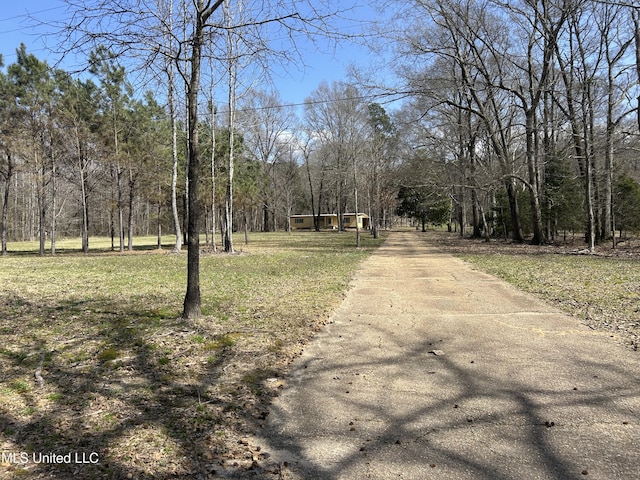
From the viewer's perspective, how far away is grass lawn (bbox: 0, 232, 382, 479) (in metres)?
2.54

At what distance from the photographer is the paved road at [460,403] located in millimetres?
2426

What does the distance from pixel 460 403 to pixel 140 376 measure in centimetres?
280

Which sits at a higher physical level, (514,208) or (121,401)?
(514,208)

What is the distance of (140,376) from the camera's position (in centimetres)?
384

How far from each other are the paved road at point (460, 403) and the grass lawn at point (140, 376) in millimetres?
348

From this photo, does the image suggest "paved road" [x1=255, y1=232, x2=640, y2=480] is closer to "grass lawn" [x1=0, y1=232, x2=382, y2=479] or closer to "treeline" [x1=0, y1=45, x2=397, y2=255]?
"grass lawn" [x1=0, y1=232, x2=382, y2=479]

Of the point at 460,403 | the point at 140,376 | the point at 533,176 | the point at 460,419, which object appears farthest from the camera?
the point at 533,176

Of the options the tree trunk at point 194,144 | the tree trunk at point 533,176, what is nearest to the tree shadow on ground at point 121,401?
the tree trunk at point 194,144

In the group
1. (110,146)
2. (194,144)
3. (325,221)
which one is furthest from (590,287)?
(325,221)

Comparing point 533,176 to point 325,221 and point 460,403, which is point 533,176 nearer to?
point 460,403

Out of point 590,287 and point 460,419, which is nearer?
point 460,419

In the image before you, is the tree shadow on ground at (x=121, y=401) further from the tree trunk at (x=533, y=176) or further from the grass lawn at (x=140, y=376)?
the tree trunk at (x=533, y=176)

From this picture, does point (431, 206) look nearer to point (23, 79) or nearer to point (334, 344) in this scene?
point (23, 79)

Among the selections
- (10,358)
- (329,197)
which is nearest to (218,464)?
(10,358)
